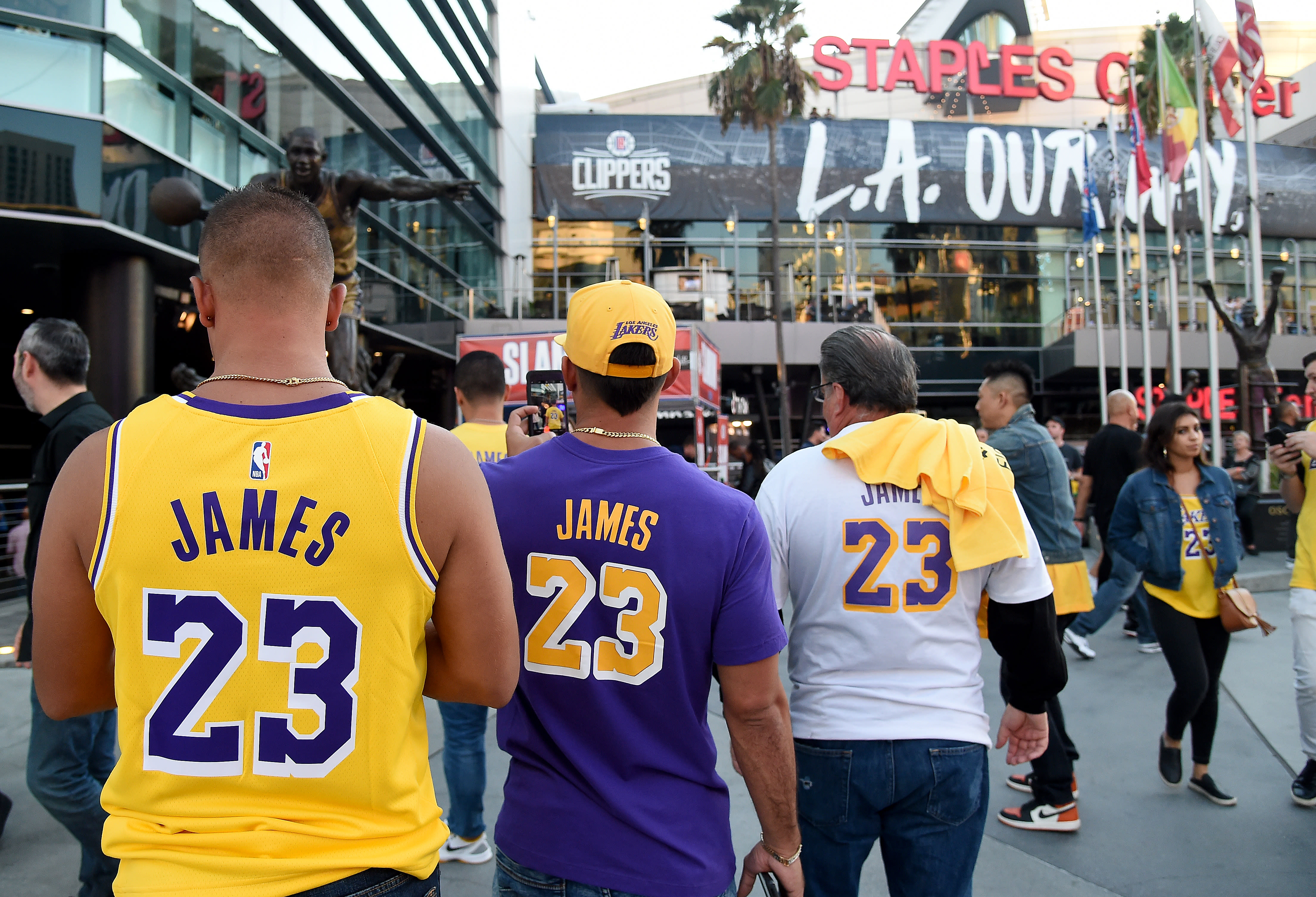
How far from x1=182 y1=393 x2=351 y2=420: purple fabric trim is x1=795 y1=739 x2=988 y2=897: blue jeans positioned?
1.48 metres

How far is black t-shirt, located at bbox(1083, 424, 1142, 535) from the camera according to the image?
6.69 meters

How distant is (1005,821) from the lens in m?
3.81

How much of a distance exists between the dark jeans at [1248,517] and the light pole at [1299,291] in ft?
71.6

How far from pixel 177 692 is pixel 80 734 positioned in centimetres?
206

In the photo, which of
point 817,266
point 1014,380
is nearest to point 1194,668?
point 1014,380

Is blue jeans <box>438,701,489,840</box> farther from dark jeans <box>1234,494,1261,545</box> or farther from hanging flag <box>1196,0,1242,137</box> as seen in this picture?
hanging flag <box>1196,0,1242,137</box>

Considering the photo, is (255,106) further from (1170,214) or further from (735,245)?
(735,245)

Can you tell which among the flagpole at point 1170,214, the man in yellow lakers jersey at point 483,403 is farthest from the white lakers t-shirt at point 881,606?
the flagpole at point 1170,214

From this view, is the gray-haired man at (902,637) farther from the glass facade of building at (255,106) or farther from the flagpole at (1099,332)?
the flagpole at (1099,332)

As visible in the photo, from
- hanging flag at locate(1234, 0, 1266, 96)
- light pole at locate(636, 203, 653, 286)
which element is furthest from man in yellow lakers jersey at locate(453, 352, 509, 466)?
light pole at locate(636, 203, 653, 286)

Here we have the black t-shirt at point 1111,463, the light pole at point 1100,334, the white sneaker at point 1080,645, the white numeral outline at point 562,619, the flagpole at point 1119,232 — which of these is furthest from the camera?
the light pole at point 1100,334

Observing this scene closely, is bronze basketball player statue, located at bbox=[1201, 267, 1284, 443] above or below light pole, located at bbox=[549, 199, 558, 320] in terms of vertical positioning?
below

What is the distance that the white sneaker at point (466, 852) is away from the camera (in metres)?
3.42

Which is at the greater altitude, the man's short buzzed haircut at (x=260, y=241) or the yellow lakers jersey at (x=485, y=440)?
the man's short buzzed haircut at (x=260, y=241)
